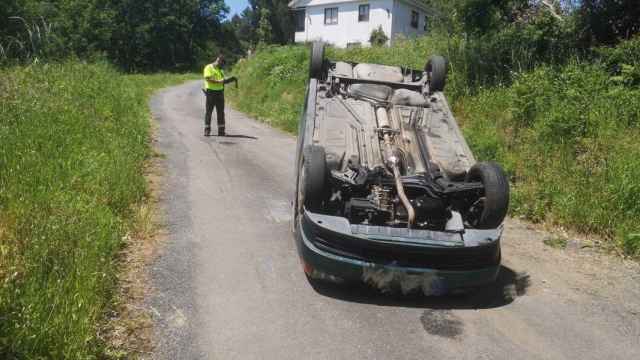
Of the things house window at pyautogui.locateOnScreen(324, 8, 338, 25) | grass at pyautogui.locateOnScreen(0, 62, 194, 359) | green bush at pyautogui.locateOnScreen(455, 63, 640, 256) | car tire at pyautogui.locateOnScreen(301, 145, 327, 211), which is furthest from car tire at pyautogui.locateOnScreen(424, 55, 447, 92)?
house window at pyautogui.locateOnScreen(324, 8, 338, 25)

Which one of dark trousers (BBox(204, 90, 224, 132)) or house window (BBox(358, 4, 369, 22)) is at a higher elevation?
house window (BBox(358, 4, 369, 22))

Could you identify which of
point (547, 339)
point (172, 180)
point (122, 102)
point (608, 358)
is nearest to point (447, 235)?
point (547, 339)

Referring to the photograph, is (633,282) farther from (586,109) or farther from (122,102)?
(122,102)

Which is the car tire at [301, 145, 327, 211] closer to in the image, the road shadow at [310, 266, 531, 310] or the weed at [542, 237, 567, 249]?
the road shadow at [310, 266, 531, 310]

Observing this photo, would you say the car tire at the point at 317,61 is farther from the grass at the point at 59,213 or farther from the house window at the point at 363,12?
the house window at the point at 363,12

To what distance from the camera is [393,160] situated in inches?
199

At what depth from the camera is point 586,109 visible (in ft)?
27.7

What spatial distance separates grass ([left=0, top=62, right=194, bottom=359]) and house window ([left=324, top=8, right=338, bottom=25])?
29.8m

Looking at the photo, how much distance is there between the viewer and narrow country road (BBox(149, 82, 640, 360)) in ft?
12.6

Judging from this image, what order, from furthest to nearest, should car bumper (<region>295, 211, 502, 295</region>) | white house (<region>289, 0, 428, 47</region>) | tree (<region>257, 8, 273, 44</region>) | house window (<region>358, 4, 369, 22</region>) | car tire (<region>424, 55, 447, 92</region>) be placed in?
tree (<region>257, 8, 273, 44</region>), house window (<region>358, 4, 369, 22</region>), white house (<region>289, 0, 428, 47</region>), car tire (<region>424, 55, 447, 92</region>), car bumper (<region>295, 211, 502, 295</region>)

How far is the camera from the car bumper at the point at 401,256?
416 cm

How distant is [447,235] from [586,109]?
5.44m

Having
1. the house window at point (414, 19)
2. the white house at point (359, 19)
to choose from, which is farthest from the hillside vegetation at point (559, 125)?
the house window at point (414, 19)

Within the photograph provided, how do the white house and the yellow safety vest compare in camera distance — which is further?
the white house
